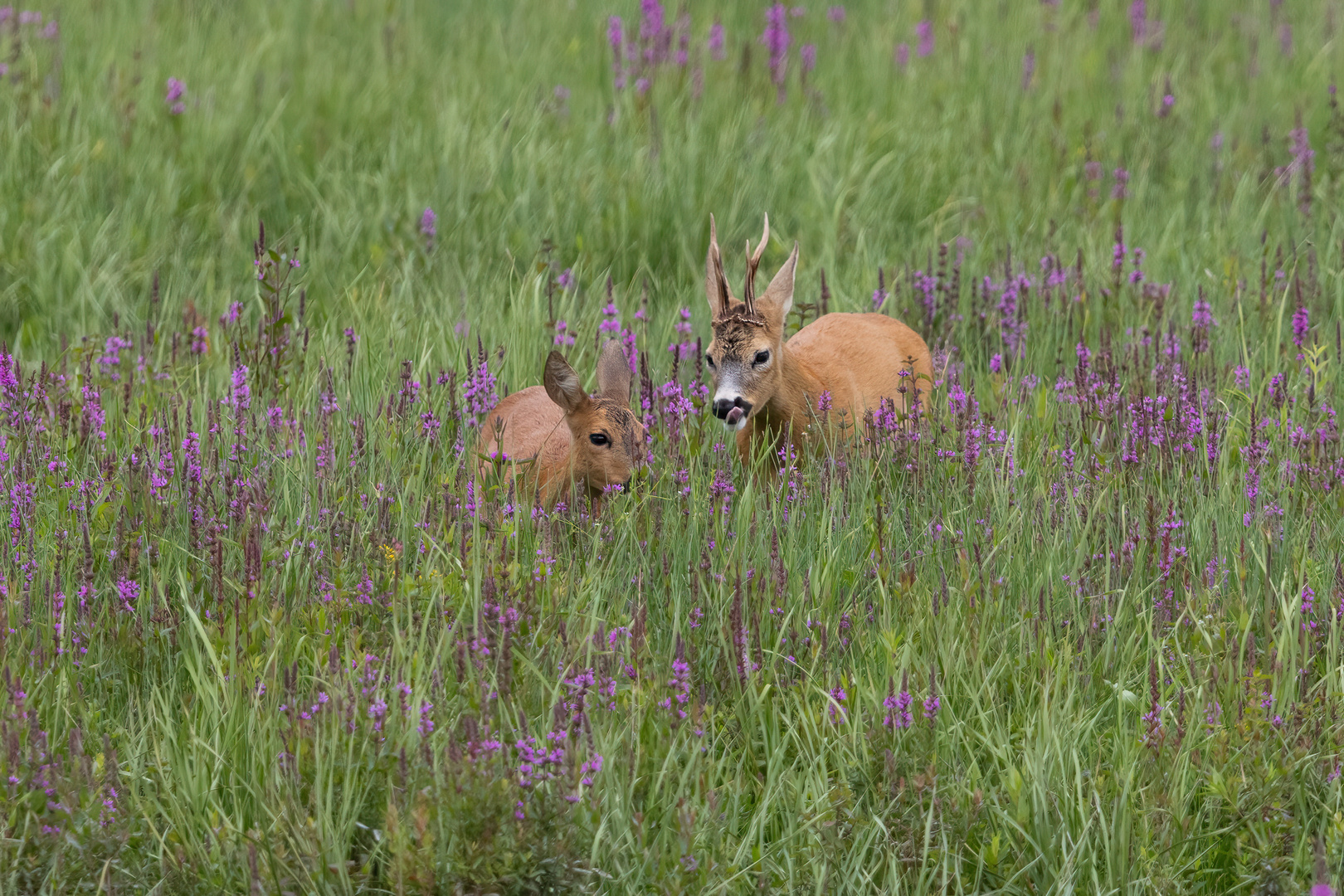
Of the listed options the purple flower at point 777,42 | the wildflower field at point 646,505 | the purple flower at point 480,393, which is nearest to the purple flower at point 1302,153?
the wildflower field at point 646,505

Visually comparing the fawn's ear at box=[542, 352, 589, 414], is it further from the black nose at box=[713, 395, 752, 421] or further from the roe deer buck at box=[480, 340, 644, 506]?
the black nose at box=[713, 395, 752, 421]

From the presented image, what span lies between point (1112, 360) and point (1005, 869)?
9.49ft

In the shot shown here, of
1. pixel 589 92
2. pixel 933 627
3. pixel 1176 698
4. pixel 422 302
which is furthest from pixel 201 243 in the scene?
pixel 1176 698

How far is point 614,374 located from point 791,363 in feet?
2.30

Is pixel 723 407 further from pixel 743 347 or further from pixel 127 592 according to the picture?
pixel 127 592

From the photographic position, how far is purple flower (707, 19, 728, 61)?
9.03 m

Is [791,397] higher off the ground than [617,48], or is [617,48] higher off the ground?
[617,48]

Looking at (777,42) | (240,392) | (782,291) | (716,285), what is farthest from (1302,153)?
(240,392)

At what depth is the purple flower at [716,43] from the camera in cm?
903

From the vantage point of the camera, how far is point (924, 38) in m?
9.53

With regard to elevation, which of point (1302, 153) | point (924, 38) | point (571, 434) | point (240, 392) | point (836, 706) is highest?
point (924, 38)

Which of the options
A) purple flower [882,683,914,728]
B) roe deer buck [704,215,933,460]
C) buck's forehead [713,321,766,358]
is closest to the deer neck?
roe deer buck [704,215,933,460]

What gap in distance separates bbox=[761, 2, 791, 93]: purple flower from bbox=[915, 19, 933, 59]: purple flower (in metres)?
0.92

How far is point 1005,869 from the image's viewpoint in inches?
118
